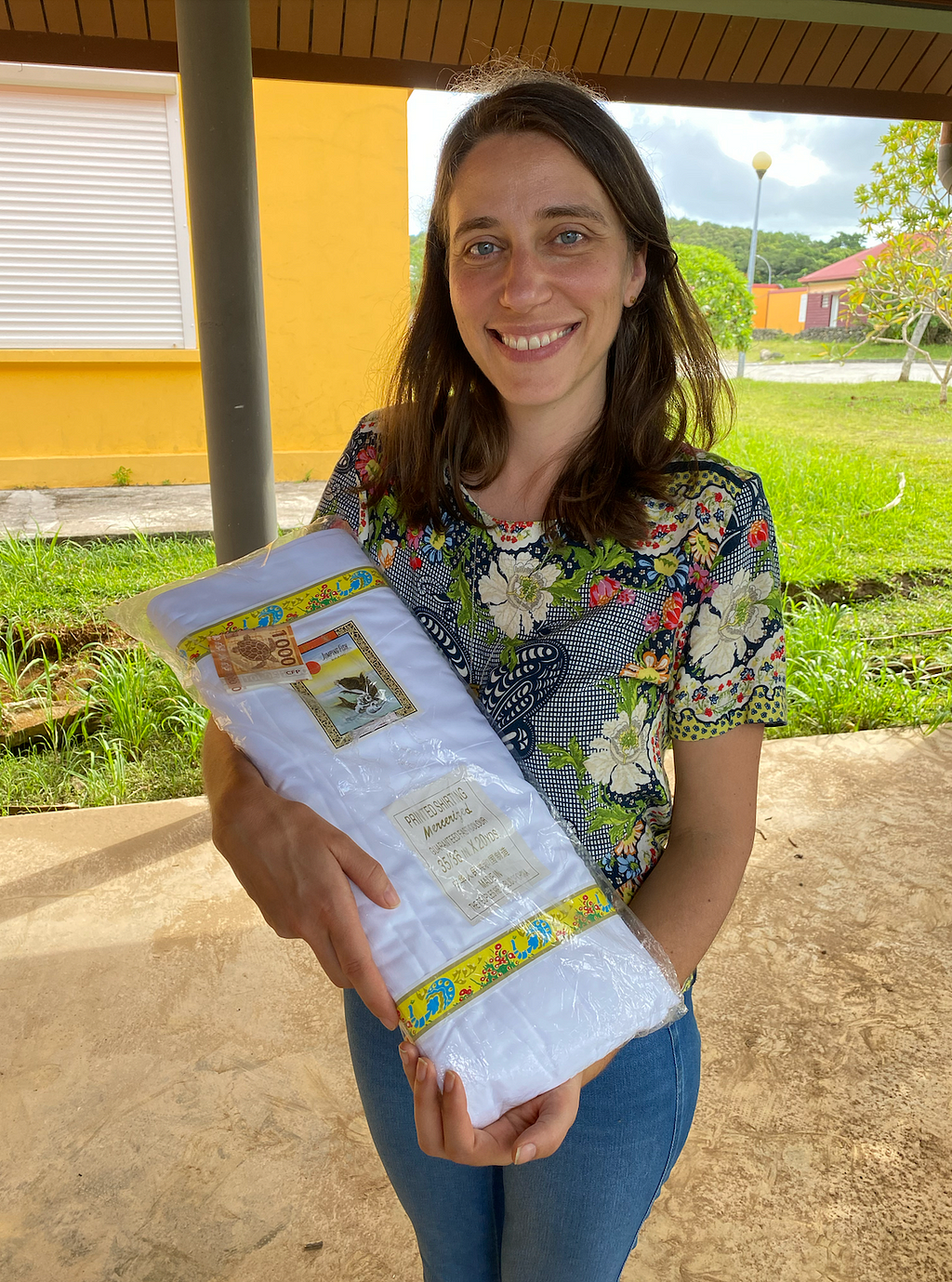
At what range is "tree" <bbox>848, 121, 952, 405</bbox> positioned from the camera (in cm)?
696

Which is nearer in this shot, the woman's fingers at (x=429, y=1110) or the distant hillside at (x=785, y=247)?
the woman's fingers at (x=429, y=1110)

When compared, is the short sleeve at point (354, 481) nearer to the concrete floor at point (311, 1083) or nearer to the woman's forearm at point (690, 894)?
the woman's forearm at point (690, 894)

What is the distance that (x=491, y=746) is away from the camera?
→ 0.96 meters

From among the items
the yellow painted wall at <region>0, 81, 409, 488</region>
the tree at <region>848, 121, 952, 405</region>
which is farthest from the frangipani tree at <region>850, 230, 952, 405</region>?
the yellow painted wall at <region>0, 81, 409, 488</region>

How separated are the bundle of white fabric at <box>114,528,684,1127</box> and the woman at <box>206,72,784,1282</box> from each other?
89 millimetres

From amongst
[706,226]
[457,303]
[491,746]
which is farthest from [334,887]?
[706,226]

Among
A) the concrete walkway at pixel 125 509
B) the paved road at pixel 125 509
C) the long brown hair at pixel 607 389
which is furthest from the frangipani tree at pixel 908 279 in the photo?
the long brown hair at pixel 607 389

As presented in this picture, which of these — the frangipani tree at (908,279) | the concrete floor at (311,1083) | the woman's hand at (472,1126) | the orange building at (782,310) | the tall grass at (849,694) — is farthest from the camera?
the orange building at (782,310)

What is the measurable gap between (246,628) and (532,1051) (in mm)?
508

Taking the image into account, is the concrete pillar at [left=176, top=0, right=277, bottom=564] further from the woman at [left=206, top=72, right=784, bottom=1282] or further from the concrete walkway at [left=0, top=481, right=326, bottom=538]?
the concrete walkway at [left=0, top=481, right=326, bottom=538]

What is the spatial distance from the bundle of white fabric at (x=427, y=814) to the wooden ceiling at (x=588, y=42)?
183cm

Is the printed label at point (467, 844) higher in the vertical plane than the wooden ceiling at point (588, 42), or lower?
lower

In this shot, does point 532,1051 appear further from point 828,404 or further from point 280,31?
point 828,404

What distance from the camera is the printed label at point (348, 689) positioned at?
0.91 metres
